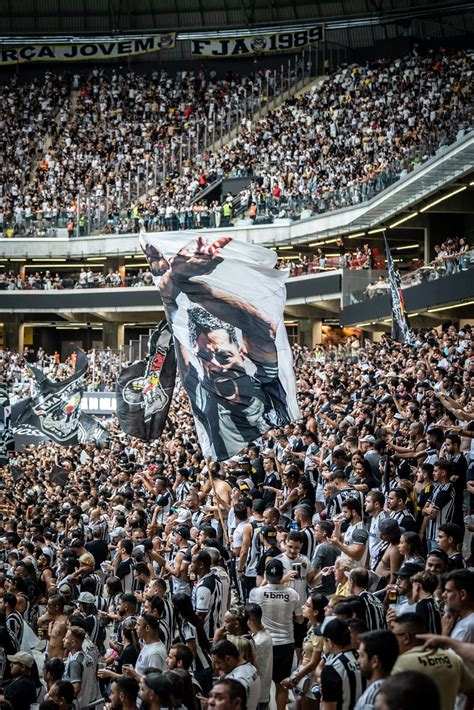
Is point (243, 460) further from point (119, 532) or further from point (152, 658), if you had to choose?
point (152, 658)

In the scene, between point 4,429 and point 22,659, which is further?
point 4,429

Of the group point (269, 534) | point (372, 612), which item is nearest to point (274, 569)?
point (372, 612)

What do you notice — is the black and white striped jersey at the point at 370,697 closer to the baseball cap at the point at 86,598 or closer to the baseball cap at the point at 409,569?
the baseball cap at the point at 409,569

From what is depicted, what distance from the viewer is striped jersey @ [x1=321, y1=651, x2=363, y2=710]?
6004mm

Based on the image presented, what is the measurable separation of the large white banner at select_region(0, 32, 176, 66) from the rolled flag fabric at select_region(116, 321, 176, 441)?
40.8 m

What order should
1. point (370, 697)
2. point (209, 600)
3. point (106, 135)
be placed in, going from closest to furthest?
1. point (370, 697)
2. point (209, 600)
3. point (106, 135)

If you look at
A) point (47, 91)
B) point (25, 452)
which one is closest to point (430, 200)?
point (25, 452)

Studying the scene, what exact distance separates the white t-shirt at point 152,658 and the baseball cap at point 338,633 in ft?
4.82

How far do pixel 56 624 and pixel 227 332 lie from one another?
3.48m

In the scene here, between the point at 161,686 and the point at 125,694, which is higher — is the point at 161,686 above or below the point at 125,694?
above

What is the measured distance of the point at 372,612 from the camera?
6863 mm

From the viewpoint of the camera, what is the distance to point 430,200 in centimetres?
3297

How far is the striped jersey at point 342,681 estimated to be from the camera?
19.7 feet

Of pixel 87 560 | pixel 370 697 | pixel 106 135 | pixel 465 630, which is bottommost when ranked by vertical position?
pixel 87 560
